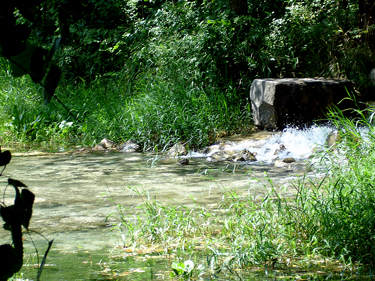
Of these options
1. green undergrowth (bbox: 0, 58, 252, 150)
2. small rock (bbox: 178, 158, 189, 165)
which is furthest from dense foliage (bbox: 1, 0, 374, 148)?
small rock (bbox: 178, 158, 189, 165)

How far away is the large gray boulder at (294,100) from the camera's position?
7992mm

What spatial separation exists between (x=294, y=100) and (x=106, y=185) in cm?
442

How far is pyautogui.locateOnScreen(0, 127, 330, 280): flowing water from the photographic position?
2729mm

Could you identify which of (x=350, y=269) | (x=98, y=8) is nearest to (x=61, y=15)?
(x=350, y=269)

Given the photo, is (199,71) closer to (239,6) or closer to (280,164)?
(239,6)

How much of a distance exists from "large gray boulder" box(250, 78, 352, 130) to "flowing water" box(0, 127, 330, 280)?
35 cm

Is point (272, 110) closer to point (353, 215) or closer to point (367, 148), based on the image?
point (367, 148)

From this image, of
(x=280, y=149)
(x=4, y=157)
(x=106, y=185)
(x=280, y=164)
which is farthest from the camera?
(x=280, y=149)

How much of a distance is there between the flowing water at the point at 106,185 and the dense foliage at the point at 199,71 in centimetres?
85

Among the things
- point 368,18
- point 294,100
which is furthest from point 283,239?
point 368,18

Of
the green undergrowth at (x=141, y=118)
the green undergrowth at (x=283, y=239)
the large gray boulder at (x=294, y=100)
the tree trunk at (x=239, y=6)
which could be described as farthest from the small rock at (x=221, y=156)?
the tree trunk at (x=239, y=6)

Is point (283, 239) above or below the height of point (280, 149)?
above

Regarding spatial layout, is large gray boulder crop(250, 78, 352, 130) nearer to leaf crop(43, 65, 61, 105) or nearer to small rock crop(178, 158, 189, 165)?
small rock crop(178, 158, 189, 165)

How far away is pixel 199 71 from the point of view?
889 centimetres
